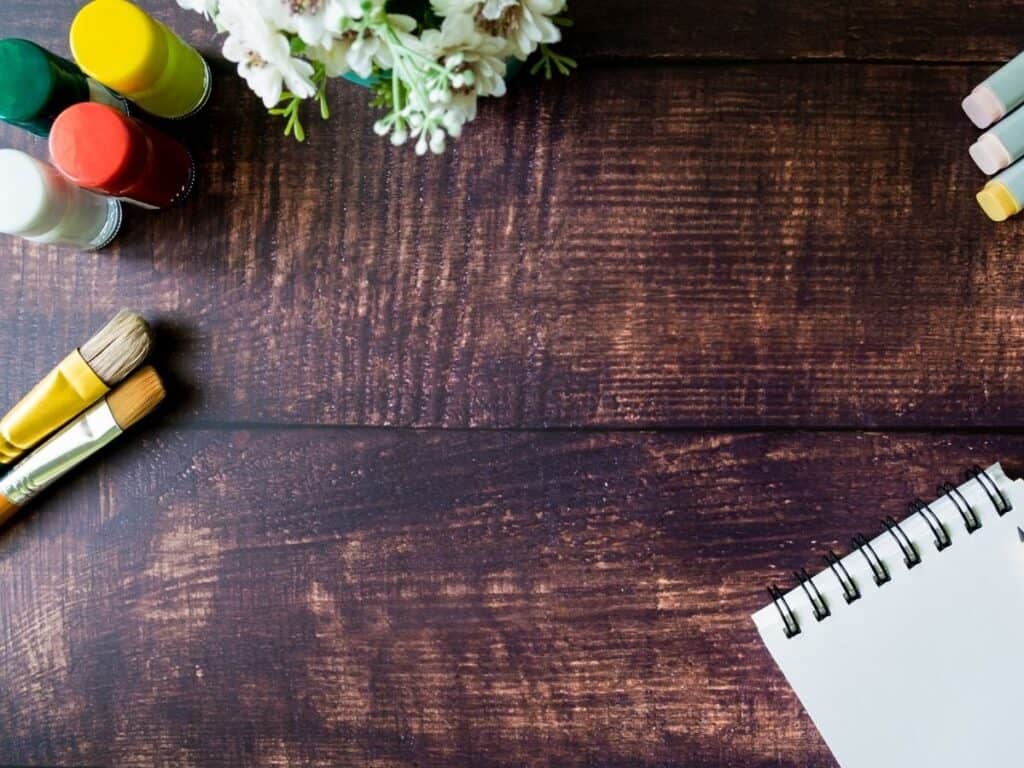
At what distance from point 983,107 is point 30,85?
61 centimetres

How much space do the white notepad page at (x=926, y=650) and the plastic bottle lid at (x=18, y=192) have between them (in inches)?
21.5

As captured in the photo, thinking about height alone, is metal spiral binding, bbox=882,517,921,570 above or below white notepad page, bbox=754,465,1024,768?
above

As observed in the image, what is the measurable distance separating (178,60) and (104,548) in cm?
34

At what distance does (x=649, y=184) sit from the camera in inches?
28.7

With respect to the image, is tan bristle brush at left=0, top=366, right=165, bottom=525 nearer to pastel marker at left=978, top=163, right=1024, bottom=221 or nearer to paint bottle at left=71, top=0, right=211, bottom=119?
paint bottle at left=71, top=0, right=211, bottom=119

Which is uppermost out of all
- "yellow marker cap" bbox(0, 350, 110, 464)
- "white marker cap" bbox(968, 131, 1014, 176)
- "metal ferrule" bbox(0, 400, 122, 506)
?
"white marker cap" bbox(968, 131, 1014, 176)

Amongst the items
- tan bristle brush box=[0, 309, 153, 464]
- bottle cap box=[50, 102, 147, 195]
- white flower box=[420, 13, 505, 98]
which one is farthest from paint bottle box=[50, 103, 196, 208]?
white flower box=[420, 13, 505, 98]

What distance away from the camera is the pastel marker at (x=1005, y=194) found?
69 cm

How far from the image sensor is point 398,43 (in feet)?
1.75

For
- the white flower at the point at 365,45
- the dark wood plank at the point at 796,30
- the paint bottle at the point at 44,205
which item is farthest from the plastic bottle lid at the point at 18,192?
the dark wood plank at the point at 796,30

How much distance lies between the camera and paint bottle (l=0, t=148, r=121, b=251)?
0.66m

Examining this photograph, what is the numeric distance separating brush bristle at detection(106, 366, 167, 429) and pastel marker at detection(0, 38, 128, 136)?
176 millimetres

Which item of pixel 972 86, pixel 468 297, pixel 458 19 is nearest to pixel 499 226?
pixel 468 297

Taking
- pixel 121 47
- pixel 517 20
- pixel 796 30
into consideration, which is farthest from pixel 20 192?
pixel 796 30
